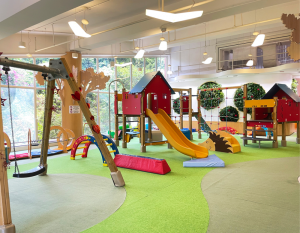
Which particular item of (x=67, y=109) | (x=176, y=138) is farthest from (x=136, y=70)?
(x=176, y=138)

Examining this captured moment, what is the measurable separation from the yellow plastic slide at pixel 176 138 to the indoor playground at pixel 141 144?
0.04 m

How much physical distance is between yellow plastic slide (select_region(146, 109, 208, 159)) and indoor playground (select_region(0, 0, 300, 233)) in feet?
0.12

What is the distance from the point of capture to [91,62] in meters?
12.1

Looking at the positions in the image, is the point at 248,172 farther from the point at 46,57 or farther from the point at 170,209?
the point at 46,57

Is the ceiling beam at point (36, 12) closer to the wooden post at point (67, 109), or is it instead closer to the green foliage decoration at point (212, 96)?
the wooden post at point (67, 109)

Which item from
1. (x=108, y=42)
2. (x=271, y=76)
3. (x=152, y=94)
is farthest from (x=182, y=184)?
(x=271, y=76)

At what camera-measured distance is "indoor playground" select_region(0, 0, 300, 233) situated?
282 centimetres

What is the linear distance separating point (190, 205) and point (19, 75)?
881 cm

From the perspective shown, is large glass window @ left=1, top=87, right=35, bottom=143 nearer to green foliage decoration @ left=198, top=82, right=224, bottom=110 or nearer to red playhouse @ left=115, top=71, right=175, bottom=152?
red playhouse @ left=115, top=71, right=175, bottom=152

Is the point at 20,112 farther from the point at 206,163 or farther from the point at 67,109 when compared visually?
the point at 206,163

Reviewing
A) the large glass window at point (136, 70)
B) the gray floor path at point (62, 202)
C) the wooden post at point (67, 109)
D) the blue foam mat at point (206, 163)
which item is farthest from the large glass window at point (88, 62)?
the blue foam mat at point (206, 163)

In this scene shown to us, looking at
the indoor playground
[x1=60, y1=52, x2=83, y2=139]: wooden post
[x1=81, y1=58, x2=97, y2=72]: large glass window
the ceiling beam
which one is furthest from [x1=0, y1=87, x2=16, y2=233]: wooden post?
[x1=81, y1=58, x2=97, y2=72]: large glass window

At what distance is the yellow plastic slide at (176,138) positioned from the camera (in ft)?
19.5

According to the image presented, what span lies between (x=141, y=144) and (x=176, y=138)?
56.0 inches
